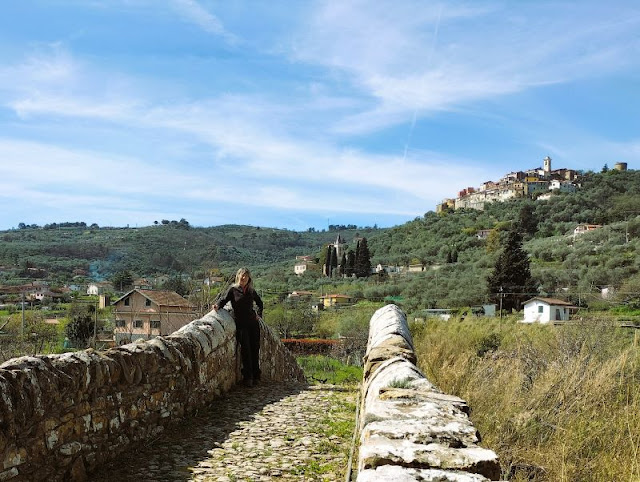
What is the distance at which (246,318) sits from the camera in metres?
8.49

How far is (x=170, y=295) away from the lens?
22812 mm

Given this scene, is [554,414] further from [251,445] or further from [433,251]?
[433,251]

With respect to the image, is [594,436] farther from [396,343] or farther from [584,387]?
[396,343]

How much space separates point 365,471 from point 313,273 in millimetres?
78269

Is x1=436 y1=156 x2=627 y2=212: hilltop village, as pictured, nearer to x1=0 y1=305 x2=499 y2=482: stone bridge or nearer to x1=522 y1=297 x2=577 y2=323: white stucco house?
x1=522 y1=297 x2=577 y2=323: white stucco house

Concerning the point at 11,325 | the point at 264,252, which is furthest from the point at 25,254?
the point at 11,325

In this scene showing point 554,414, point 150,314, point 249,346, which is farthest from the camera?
point 150,314

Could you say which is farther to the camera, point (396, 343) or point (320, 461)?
point (396, 343)

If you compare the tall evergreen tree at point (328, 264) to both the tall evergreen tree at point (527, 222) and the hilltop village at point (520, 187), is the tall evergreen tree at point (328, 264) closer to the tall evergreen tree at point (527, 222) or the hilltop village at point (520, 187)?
the tall evergreen tree at point (527, 222)

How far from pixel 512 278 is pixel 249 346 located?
3768cm

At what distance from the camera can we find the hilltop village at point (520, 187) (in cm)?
12044

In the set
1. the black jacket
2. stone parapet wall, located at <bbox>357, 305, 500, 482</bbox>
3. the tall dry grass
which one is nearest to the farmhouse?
the black jacket

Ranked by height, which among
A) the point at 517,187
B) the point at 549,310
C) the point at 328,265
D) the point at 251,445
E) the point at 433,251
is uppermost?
the point at 517,187

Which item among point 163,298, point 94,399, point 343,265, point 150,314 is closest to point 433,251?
point 343,265
